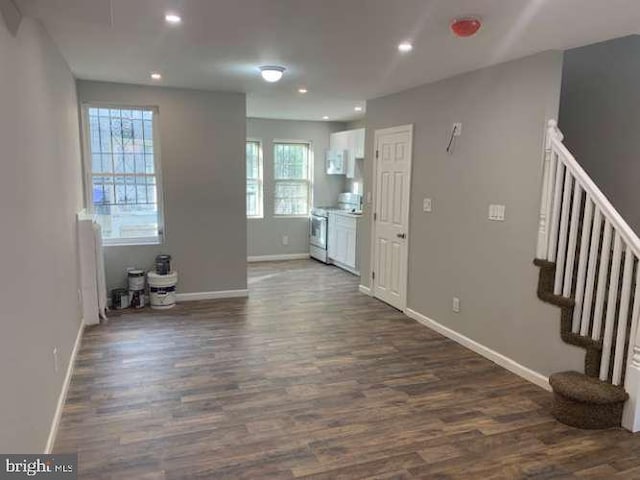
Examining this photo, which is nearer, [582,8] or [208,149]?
[582,8]

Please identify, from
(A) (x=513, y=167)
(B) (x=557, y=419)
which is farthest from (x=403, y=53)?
(B) (x=557, y=419)

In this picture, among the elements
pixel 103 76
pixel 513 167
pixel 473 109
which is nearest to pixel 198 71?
pixel 103 76

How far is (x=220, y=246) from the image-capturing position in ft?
18.4

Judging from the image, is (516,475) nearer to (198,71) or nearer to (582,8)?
(582,8)

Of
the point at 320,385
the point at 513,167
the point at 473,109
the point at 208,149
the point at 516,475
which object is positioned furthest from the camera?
the point at 208,149

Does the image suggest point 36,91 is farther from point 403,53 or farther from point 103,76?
point 403,53

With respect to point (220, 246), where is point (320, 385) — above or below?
below

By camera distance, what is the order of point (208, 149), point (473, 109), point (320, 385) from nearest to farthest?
point (320, 385) → point (473, 109) → point (208, 149)

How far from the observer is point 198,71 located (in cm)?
423

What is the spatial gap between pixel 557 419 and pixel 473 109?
2.55 metres

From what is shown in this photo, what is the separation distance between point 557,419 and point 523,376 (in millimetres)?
634

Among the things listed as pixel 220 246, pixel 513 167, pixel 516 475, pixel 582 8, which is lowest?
pixel 516 475

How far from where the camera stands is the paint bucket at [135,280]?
5160mm

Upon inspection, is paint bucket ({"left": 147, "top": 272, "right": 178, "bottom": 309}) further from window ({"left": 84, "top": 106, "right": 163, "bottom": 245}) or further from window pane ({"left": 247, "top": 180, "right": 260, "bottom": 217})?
window pane ({"left": 247, "top": 180, "right": 260, "bottom": 217})
